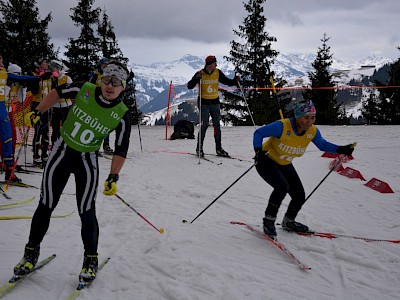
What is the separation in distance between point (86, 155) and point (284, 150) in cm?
242

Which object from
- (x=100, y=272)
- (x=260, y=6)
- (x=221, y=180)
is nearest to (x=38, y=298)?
(x=100, y=272)

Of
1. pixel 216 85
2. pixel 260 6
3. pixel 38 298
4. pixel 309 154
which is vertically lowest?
pixel 38 298

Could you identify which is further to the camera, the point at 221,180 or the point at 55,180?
the point at 221,180

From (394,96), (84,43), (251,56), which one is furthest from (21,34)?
(394,96)

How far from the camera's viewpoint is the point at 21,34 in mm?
20422

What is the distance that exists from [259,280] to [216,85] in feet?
20.8

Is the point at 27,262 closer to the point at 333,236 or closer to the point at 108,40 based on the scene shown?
the point at 333,236

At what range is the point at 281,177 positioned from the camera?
4.28m

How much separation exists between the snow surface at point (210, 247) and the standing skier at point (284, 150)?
0.52 m

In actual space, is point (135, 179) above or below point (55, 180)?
below

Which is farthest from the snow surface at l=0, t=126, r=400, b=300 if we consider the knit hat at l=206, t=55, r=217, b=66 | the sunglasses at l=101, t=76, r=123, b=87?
the knit hat at l=206, t=55, r=217, b=66

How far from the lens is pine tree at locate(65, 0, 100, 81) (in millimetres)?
25375

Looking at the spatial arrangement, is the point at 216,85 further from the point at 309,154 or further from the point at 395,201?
the point at 395,201

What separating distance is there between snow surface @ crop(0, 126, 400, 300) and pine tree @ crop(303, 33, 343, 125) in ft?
65.1
